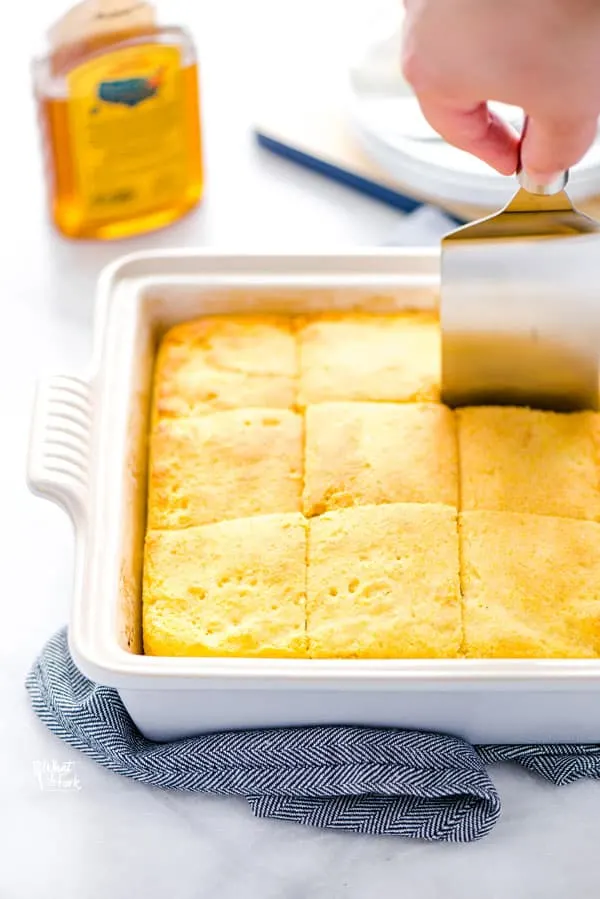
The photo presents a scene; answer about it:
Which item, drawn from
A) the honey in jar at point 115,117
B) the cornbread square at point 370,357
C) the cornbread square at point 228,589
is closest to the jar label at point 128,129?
the honey in jar at point 115,117

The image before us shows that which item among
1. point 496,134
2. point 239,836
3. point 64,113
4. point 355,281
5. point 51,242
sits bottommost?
point 239,836

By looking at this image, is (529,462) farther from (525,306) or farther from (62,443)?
(62,443)

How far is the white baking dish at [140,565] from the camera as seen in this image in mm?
1102

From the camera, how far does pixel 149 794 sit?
1.26 m

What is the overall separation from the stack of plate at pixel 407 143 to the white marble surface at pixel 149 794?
11cm

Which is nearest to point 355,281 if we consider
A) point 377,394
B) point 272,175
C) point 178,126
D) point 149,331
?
point 377,394

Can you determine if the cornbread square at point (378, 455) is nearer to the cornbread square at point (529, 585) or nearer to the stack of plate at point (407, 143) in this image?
the cornbread square at point (529, 585)

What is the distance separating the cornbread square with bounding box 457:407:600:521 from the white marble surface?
301 millimetres

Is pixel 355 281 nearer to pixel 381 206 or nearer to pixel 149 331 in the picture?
pixel 149 331

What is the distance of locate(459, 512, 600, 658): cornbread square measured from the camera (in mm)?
1186

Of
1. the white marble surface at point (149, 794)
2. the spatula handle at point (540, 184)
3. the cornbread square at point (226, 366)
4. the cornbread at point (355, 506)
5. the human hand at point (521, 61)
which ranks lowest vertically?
the white marble surface at point (149, 794)

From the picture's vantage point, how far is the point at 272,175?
2041 millimetres

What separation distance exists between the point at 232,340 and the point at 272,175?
0.66 metres

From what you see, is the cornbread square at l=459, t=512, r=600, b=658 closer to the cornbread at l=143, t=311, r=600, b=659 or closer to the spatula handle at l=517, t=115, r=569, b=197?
the cornbread at l=143, t=311, r=600, b=659
